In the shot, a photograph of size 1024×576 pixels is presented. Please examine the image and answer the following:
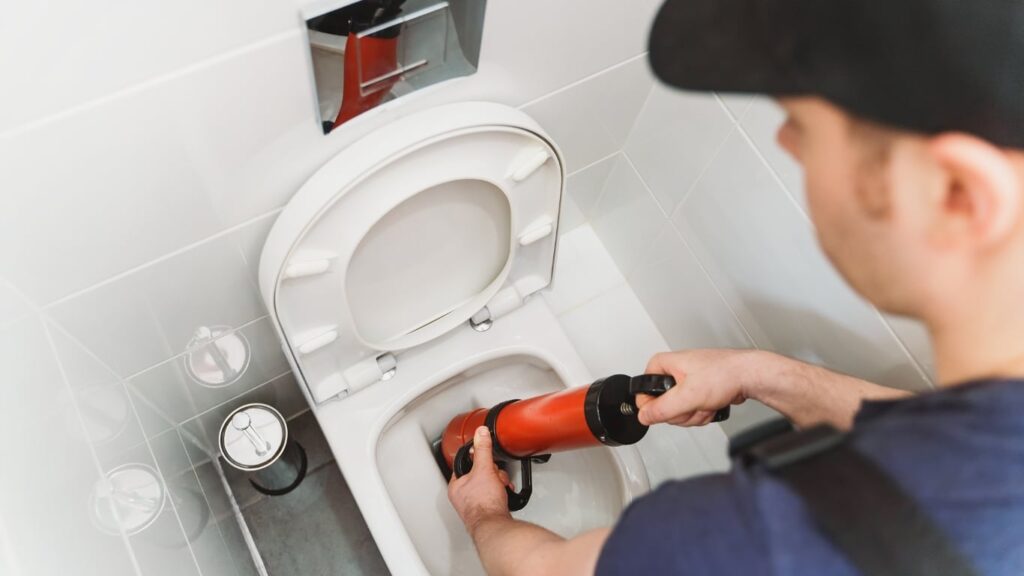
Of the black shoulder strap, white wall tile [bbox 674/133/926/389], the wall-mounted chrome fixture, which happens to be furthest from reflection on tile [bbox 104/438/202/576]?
white wall tile [bbox 674/133/926/389]

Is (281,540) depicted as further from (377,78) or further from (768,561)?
(768,561)

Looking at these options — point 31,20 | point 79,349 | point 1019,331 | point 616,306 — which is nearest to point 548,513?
point 616,306

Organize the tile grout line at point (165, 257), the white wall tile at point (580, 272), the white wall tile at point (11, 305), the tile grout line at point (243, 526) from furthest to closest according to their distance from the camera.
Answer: the white wall tile at point (580, 272), the tile grout line at point (243, 526), the tile grout line at point (165, 257), the white wall tile at point (11, 305)

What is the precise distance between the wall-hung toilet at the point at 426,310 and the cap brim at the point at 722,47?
326mm

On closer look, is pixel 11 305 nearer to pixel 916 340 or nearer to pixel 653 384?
pixel 653 384

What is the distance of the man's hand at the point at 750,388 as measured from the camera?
0.74 metres

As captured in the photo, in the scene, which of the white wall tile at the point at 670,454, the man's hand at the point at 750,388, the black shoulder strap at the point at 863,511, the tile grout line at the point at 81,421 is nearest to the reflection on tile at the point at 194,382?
the tile grout line at the point at 81,421

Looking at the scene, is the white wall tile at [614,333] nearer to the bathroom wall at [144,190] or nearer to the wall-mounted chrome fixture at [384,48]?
the bathroom wall at [144,190]

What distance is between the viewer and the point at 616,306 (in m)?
1.35

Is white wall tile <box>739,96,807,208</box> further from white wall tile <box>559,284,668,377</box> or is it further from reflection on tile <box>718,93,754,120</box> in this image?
white wall tile <box>559,284,668,377</box>

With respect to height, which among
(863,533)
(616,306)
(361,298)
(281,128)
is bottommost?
(863,533)

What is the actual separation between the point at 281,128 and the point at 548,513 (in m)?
0.71

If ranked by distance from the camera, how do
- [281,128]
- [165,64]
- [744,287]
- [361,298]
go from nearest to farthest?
1. [165,64]
2. [281,128]
3. [361,298]
4. [744,287]

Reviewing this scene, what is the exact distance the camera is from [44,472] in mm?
482
